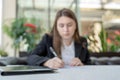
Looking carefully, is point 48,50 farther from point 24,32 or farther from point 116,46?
point 116,46

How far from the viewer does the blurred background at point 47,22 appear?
11.7 feet

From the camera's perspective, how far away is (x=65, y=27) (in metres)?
1.59

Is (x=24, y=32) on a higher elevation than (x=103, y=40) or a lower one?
higher

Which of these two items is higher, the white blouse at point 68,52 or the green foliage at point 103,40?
the white blouse at point 68,52

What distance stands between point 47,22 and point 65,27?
288 cm

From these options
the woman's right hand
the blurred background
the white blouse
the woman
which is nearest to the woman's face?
the woman

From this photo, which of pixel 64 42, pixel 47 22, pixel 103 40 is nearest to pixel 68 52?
pixel 64 42

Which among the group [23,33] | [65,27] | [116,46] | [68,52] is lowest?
[116,46]

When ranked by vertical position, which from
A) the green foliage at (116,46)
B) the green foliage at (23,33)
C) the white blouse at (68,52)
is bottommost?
the green foliage at (116,46)

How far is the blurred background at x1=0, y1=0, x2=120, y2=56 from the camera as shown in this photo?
11.7 feet

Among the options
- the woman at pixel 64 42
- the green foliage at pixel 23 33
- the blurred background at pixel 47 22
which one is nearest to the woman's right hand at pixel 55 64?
the woman at pixel 64 42

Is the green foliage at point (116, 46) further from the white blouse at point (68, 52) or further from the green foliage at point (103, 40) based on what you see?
the white blouse at point (68, 52)

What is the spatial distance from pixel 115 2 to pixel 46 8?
5.21 feet

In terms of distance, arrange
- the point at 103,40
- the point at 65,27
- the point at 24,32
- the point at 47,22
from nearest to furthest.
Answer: the point at 65,27, the point at 24,32, the point at 103,40, the point at 47,22
